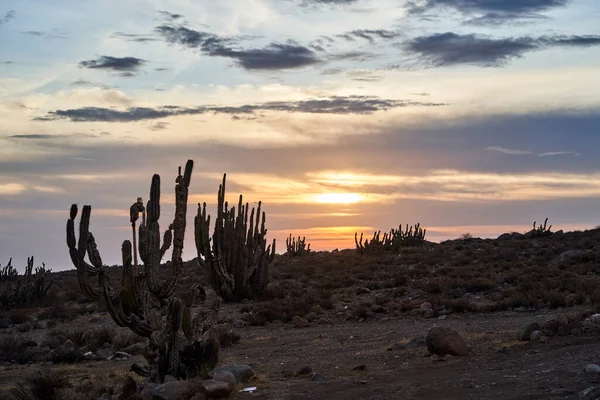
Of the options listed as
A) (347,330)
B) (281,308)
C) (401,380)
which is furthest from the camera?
(281,308)

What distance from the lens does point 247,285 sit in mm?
29297

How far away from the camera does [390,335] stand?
18.9 meters

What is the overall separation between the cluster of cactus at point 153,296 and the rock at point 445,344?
4.37 meters

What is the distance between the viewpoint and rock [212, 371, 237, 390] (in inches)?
497

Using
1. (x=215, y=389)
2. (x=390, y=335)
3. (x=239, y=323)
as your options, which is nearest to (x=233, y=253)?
(x=239, y=323)

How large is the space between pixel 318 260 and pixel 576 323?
97.1 ft

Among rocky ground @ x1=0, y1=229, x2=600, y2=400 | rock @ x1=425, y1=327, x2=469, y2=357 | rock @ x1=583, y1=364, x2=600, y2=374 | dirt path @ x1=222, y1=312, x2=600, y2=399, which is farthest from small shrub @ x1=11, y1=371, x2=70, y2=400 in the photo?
rock @ x1=583, y1=364, x2=600, y2=374

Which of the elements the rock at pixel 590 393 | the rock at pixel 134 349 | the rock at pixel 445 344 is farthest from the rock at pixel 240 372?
the rock at pixel 134 349

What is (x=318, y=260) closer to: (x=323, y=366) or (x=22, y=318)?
(x=22, y=318)

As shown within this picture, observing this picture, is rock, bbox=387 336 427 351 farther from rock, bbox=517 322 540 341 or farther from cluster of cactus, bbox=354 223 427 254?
cluster of cactus, bbox=354 223 427 254

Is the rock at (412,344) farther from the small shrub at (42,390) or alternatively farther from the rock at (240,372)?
the small shrub at (42,390)

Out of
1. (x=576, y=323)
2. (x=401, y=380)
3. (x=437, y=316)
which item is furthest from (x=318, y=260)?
(x=401, y=380)

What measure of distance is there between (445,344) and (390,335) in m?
4.17

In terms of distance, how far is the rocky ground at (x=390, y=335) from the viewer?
41.1 ft
